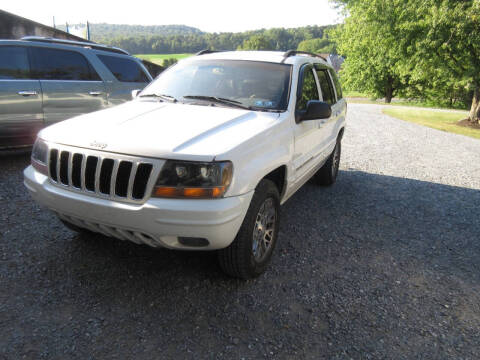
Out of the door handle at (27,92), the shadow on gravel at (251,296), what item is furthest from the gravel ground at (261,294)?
the door handle at (27,92)

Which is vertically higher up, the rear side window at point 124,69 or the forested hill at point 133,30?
the forested hill at point 133,30

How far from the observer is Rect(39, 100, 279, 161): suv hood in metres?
2.37

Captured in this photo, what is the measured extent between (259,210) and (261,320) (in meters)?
0.81

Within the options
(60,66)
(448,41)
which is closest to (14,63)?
(60,66)

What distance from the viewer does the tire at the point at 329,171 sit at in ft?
17.8

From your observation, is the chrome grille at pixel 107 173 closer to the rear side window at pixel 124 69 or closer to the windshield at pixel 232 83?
the windshield at pixel 232 83

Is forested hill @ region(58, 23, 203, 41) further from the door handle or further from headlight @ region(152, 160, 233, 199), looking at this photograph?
headlight @ region(152, 160, 233, 199)

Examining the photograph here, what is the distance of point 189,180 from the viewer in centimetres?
235

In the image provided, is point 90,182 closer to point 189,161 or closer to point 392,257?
point 189,161

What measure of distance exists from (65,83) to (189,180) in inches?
187

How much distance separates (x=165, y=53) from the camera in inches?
2682

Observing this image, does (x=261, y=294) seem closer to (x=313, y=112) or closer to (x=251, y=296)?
(x=251, y=296)

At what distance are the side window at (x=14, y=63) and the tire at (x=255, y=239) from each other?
15.7 feet

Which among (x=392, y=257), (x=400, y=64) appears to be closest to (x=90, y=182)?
(x=392, y=257)
